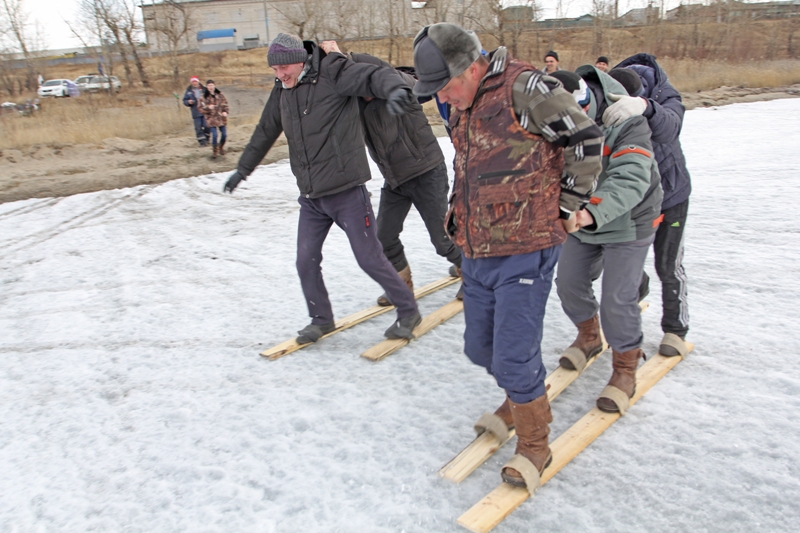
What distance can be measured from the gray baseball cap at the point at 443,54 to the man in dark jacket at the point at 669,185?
1.03 meters

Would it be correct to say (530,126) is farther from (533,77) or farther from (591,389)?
(591,389)

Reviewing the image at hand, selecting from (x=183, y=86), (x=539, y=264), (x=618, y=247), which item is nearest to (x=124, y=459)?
(x=539, y=264)

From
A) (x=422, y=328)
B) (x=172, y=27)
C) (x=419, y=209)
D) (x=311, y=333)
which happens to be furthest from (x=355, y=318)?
(x=172, y=27)

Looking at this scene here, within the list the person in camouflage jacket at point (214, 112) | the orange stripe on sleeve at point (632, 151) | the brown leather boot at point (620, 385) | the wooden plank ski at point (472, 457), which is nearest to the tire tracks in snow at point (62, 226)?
the person in camouflage jacket at point (214, 112)

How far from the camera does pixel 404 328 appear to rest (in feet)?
13.3

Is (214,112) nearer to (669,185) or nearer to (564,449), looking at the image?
(669,185)

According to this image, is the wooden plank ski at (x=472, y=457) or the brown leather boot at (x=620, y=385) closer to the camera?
the wooden plank ski at (x=472, y=457)

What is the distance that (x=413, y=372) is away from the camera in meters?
3.64

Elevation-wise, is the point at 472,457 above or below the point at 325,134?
below

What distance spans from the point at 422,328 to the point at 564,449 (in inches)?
63.9

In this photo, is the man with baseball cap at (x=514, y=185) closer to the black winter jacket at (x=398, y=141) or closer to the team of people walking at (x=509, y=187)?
the team of people walking at (x=509, y=187)

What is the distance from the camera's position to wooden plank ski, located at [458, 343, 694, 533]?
7.65 ft

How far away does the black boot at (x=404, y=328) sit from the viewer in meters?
4.04

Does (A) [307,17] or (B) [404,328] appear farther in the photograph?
(A) [307,17]
